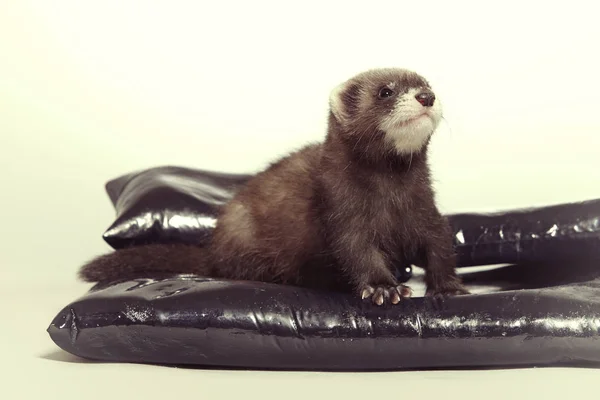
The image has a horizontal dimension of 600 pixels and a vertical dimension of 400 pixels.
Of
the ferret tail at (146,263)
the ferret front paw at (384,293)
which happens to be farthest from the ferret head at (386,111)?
the ferret tail at (146,263)

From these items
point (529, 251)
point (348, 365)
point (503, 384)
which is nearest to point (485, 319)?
point (503, 384)

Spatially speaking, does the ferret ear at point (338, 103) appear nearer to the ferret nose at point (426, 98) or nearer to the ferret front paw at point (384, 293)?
the ferret nose at point (426, 98)

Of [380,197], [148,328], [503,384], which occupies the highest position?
[380,197]

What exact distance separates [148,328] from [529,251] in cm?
210

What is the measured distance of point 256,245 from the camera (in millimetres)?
4051

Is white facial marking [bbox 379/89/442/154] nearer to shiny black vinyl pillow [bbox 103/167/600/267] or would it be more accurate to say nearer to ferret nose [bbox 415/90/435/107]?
ferret nose [bbox 415/90/435/107]

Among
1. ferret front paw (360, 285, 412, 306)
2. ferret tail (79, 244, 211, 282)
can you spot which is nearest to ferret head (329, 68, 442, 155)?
ferret front paw (360, 285, 412, 306)

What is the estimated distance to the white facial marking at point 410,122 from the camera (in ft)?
11.0

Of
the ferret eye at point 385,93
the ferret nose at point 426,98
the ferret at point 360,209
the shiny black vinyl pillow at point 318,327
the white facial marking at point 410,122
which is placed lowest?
the shiny black vinyl pillow at point 318,327

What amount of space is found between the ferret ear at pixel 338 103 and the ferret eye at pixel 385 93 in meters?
0.17

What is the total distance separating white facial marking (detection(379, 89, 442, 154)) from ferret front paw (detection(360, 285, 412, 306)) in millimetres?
541

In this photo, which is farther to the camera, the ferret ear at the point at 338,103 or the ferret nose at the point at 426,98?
the ferret ear at the point at 338,103

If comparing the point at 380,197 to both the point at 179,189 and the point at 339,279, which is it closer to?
the point at 339,279

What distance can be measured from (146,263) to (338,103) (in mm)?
1380
